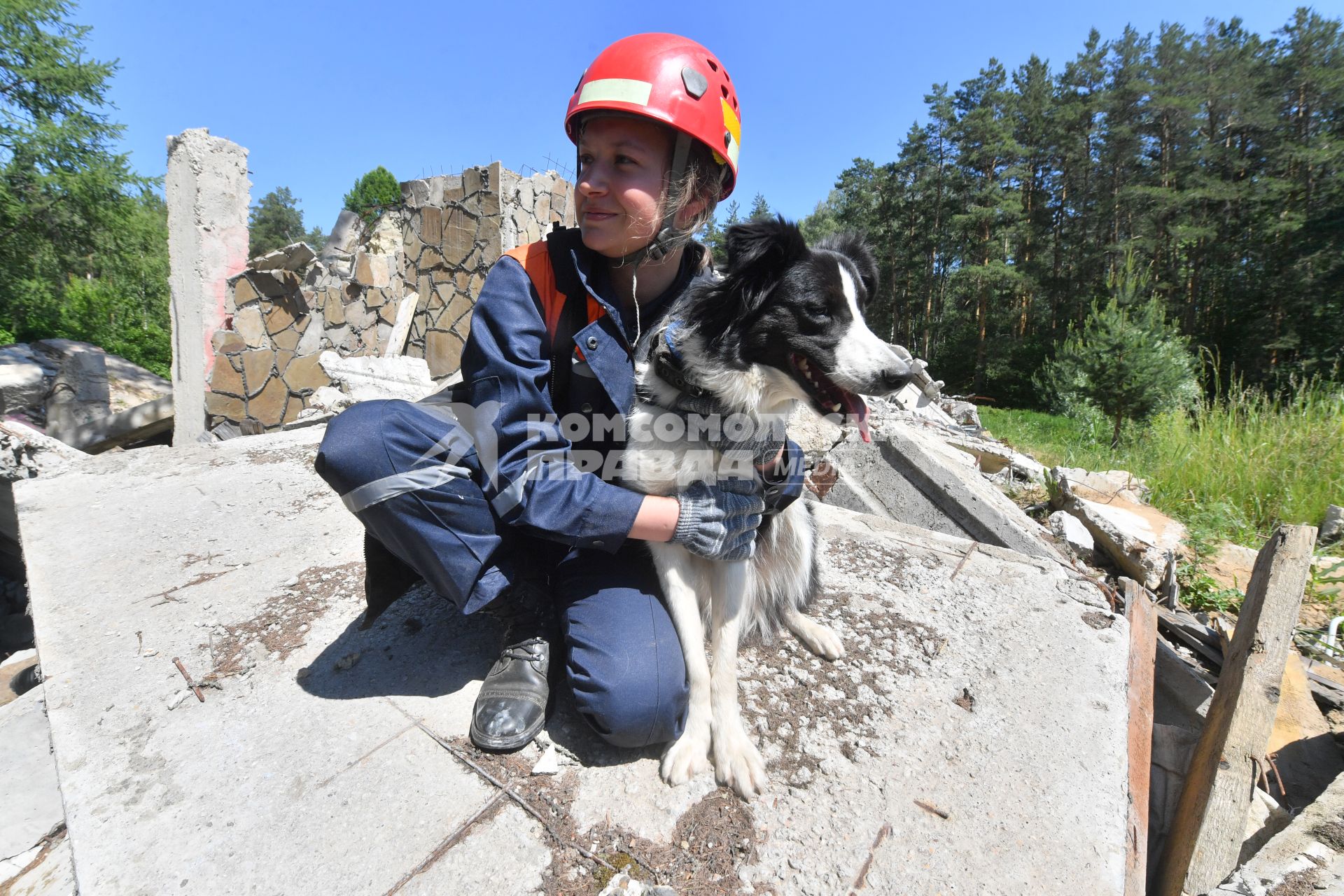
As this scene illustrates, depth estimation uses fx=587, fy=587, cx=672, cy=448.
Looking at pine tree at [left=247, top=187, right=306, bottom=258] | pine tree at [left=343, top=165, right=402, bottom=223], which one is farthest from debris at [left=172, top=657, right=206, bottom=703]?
pine tree at [left=247, top=187, right=306, bottom=258]

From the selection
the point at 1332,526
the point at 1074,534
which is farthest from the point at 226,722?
the point at 1332,526

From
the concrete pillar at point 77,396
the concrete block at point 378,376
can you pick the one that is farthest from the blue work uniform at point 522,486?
the concrete pillar at point 77,396

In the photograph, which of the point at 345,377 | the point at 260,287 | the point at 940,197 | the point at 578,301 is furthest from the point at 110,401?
the point at 940,197

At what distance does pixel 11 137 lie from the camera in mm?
9359

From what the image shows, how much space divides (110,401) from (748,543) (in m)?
7.93

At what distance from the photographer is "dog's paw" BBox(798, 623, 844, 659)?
1.95 m

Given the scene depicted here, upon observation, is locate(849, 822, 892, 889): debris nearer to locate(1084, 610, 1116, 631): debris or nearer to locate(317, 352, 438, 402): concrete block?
locate(1084, 610, 1116, 631): debris

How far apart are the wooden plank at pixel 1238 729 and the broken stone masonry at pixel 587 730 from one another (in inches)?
1.0

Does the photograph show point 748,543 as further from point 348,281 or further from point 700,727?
point 348,281

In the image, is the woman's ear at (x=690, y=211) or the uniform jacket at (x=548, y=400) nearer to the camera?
the uniform jacket at (x=548, y=400)

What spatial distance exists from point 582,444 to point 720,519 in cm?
48

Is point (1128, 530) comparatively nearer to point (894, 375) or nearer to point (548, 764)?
point (894, 375)

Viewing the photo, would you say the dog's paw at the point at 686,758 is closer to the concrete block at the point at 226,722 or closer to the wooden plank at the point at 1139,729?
the concrete block at the point at 226,722

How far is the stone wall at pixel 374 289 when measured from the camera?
21.4 ft
